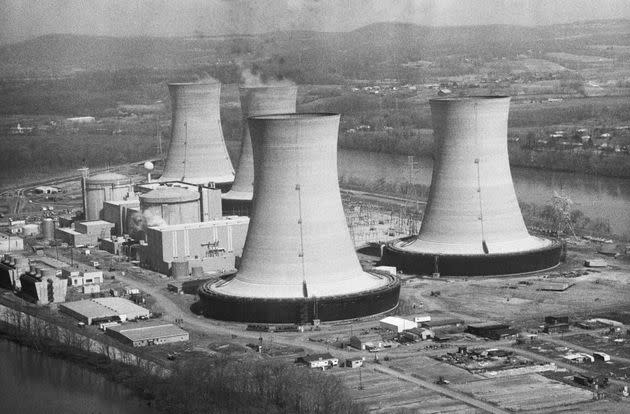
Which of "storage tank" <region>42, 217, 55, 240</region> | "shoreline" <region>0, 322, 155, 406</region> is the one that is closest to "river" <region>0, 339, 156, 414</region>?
"shoreline" <region>0, 322, 155, 406</region>

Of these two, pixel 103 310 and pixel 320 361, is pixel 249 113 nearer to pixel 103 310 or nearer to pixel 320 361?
pixel 103 310

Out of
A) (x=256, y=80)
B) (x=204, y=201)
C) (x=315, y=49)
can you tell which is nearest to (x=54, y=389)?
(x=204, y=201)

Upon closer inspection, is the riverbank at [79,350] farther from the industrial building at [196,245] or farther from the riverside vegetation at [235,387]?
the industrial building at [196,245]

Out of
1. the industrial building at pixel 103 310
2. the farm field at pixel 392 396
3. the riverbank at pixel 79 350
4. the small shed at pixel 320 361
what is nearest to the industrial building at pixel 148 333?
the riverbank at pixel 79 350

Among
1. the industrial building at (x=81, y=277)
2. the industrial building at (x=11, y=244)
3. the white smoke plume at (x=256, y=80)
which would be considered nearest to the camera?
the industrial building at (x=81, y=277)

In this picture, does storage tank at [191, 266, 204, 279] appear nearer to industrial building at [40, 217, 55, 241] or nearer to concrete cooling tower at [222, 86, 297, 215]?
concrete cooling tower at [222, 86, 297, 215]

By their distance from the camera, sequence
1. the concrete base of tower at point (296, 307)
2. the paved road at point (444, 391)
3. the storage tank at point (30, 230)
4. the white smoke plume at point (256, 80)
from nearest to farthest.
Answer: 1. the paved road at point (444, 391)
2. the concrete base of tower at point (296, 307)
3. the white smoke plume at point (256, 80)
4. the storage tank at point (30, 230)

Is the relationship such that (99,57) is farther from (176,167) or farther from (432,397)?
(432,397)
